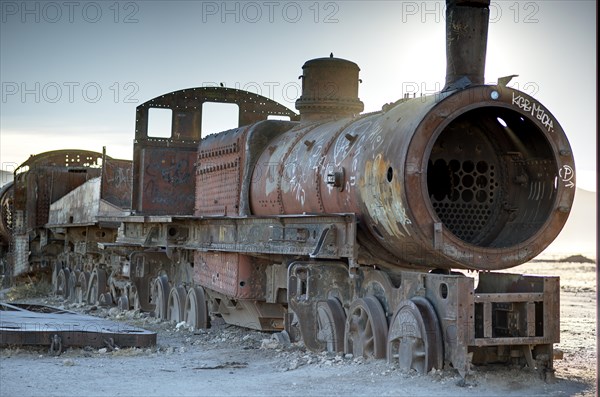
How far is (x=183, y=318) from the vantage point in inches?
572

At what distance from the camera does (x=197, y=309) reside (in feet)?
45.7

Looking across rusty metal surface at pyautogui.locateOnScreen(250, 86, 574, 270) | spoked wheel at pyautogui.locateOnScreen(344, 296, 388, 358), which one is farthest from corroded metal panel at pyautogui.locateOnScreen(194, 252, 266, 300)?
spoked wheel at pyautogui.locateOnScreen(344, 296, 388, 358)

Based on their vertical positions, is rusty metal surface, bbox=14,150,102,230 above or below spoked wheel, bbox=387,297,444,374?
above

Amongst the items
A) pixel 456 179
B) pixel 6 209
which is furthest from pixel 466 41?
pixel 6 209

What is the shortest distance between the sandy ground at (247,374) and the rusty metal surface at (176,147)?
3.58 metres

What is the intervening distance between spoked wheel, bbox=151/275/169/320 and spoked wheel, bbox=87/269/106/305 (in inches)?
128

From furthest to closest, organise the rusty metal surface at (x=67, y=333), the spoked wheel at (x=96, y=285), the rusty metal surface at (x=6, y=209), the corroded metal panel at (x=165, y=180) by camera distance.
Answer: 1. the rusty metal surface at (x=6, y=209)
2. the spoked wheel at (x=96, y=285)
3. the corroded metal panel at (x=165, y=180)
4. the rusty metal surface at (x=67, y=333)

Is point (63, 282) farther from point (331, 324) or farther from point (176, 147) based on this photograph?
point (331, 324)

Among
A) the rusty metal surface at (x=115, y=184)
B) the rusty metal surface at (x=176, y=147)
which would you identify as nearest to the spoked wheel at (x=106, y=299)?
the rusty metal surface at (x=115, y=184)

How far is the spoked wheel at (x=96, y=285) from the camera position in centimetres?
1919

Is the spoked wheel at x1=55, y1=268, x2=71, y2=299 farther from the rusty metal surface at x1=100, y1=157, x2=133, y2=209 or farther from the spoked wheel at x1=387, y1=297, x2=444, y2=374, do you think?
the spoked wheel at x1=387, y1=297, x2=444, y2=374

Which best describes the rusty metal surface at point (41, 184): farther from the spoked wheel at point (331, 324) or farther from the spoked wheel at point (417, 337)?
the spoked wheel at point (417, 337)

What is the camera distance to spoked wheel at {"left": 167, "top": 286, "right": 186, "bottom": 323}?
14703 mm

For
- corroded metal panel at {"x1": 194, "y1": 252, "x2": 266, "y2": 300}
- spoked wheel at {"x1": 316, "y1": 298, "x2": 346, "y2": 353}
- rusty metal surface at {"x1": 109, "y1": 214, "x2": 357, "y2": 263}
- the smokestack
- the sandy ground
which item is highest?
the smokestack
